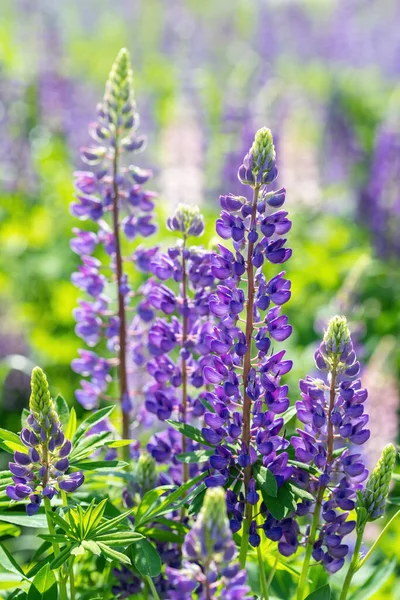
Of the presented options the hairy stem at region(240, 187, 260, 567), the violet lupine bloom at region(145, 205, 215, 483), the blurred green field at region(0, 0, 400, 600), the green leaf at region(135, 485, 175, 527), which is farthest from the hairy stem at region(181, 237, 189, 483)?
the blurred green field at region(0, 0, 400, 600)

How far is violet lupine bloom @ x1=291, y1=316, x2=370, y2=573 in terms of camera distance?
1470 mm

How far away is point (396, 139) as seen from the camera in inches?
232

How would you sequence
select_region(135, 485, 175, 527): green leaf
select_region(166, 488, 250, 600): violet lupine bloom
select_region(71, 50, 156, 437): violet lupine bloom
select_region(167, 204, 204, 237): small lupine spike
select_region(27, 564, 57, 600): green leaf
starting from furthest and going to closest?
select_region(71, 50, 156, 437): violet lupine bloom
select_region(167, 204, 204, 237): small lupine spike
select_region(135, 485, 175, 527): green leaf
select_region(27, 564, 57, 600): green leaf
select_region(166, 488, 250, 600): violet lupine bloom

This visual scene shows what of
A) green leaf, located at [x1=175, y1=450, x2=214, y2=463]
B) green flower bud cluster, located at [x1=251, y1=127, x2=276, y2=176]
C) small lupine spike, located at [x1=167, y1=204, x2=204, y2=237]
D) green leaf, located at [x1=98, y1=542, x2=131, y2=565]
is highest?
green flower bud cluster, located at [x1=251, y1=127, x2=276, y2=176]

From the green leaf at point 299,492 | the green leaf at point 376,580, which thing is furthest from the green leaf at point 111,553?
the green leaf at point 376,580

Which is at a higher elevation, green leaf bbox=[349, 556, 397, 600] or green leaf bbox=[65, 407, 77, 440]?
green leaf bbox=[65, 407, 77, 440]

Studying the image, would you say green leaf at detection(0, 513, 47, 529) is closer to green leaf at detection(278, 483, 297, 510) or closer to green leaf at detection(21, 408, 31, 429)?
green leaf at detection(21, 408, 31, 429)

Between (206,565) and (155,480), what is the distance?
676mm

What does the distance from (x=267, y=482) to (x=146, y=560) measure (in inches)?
10.6

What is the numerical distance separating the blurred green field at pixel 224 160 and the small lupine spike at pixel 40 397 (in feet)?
4.72

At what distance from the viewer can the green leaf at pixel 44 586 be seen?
4.71 ft

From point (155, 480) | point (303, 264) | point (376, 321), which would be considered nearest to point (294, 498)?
point (155, 480)

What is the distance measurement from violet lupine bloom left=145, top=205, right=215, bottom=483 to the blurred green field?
3.37 ft

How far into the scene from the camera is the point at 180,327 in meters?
1.83
